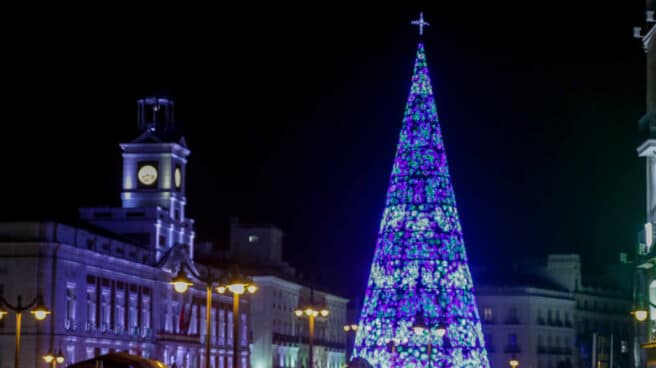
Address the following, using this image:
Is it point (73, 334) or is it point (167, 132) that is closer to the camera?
point (73, 334)

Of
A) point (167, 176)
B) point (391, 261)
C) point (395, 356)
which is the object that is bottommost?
point (395, 356)

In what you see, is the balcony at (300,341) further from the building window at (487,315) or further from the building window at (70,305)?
the building window at (70,305)

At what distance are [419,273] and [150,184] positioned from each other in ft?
93.3

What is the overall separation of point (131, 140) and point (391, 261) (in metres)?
27.5

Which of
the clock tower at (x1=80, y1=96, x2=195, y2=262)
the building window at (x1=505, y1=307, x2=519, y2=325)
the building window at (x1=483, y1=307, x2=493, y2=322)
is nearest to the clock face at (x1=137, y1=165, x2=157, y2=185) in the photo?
the clock tower at (x1=80, y1=96, x2=195, y2=262)

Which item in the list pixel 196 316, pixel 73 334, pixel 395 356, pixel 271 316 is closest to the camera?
pixel 395 356

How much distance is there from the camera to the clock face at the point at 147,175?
97.1 metres

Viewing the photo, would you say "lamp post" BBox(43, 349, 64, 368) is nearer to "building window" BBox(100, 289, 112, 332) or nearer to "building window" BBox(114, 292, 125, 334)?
"building window" BBox(100, 289, 112, 332)

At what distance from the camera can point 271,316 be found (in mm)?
118000

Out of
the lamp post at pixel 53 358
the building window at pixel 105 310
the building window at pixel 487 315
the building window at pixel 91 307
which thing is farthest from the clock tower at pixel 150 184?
the building window at pixel 487 315

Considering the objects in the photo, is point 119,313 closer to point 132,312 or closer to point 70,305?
point 132,312

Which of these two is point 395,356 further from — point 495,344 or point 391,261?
point 495,344

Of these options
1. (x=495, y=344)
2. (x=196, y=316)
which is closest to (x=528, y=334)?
(x=495, y=344)

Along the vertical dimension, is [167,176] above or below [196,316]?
above
